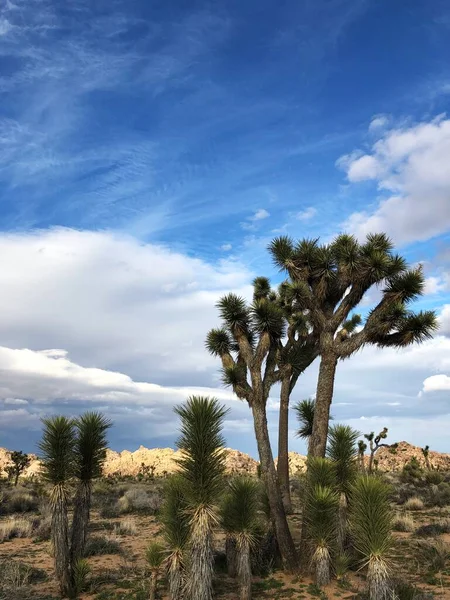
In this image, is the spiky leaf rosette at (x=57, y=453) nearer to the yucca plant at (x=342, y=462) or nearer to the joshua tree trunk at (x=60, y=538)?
the joshua tree trunk at (x=60, y=538)

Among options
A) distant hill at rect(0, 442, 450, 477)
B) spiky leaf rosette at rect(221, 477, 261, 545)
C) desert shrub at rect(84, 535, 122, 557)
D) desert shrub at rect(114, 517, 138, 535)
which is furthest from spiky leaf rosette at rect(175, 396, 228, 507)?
distant hill at rect(0, 442, 450, 477)

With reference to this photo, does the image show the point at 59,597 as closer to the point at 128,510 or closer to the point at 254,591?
the point at 254,591

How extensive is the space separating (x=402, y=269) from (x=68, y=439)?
30.4ft

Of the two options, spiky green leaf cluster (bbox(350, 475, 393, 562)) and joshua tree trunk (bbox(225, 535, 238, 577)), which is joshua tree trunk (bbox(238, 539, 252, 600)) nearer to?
joshua tree trunk (bbox(225, 535, 238, 577))

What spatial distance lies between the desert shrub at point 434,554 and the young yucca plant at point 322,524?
2.87 m

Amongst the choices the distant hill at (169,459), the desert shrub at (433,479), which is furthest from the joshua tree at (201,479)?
the distant hill at (169,459)

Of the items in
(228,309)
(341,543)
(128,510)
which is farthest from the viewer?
(128,510)

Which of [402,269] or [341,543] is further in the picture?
[402,269]

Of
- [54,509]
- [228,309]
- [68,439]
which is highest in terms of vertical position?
[228,309]

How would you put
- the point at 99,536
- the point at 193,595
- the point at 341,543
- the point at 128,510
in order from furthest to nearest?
the point at 128,510 → the point at 99,536 → the point at 341,543 → the point at 193,595

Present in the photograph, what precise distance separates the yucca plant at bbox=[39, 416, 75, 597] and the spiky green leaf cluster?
19.0 feet

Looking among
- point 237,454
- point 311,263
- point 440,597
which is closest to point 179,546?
point 440,597

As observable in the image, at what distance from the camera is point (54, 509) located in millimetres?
9906

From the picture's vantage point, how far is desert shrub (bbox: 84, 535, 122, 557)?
13312 millimetres
